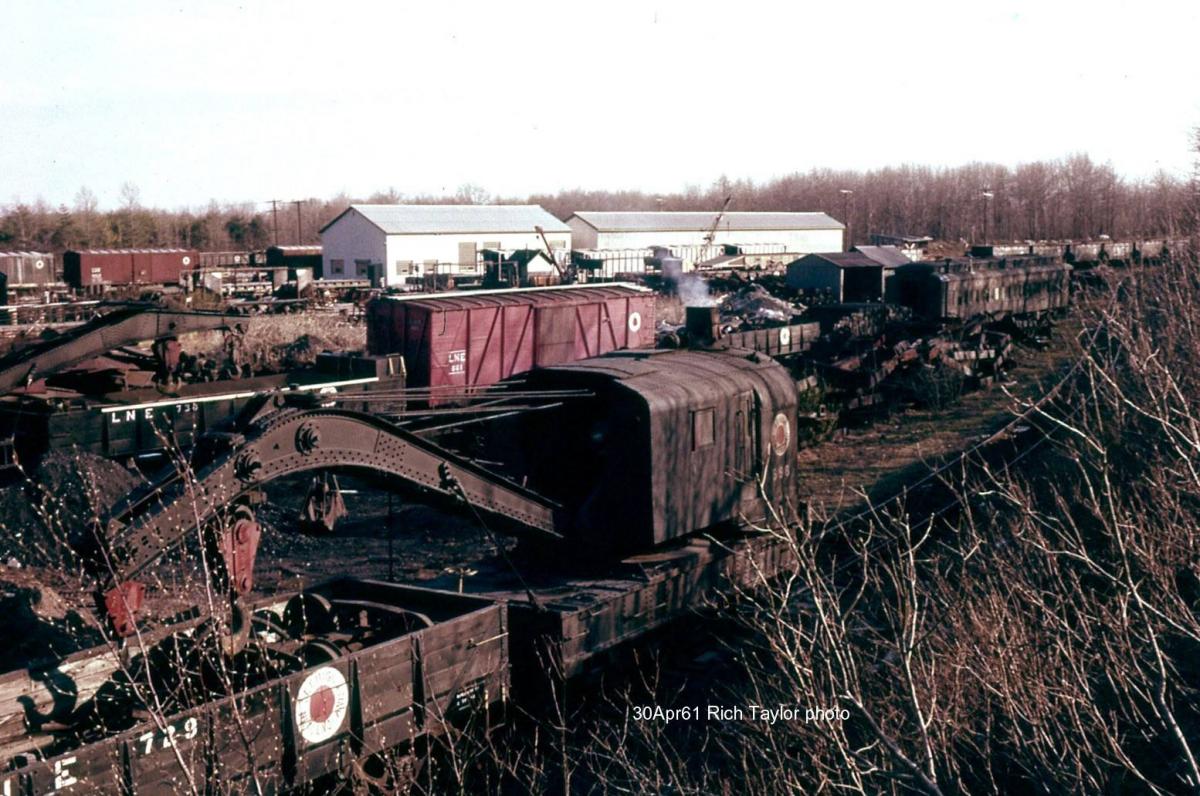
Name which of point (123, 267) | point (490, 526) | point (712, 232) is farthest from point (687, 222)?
point (490, 526)

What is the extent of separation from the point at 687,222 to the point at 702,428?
2429 inches

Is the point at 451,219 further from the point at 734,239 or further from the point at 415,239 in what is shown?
the point at 734,239

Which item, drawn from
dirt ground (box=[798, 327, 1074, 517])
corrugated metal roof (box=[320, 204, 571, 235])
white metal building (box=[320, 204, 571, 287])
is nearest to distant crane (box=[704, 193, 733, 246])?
corrugated metal roof (box=[320, 204, 571, 235])

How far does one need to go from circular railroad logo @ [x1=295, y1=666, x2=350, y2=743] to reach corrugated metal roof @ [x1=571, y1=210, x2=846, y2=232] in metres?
62.2

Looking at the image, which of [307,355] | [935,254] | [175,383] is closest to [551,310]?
[307,355]

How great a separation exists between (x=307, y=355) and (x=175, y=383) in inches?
290

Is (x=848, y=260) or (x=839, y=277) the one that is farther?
(x=848, y=260)

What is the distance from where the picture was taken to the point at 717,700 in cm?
1080

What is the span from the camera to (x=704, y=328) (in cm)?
1445

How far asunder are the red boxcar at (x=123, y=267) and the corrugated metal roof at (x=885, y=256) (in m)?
29.4

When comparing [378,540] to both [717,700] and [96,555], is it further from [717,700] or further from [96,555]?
A: [96,555]

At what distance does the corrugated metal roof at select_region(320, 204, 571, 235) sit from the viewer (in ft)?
186

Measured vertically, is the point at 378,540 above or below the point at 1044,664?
below

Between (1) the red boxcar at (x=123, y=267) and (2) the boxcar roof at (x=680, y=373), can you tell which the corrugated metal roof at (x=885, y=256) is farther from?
(2) the boxcar roof at (x=680, y=373)
